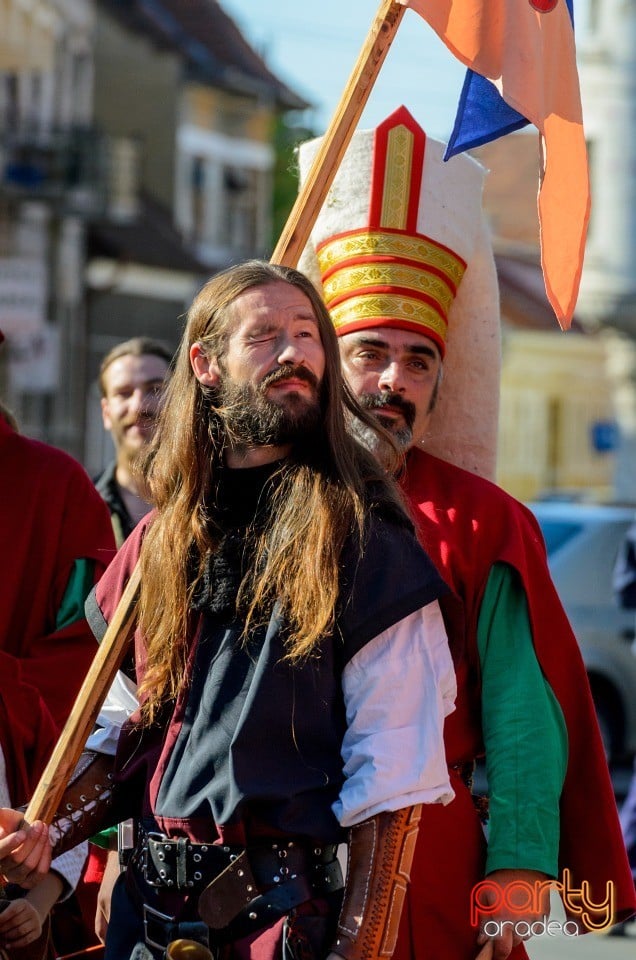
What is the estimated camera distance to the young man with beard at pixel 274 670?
3.16 metres

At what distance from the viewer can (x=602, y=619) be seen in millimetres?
12125

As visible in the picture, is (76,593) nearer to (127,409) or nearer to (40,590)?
(40,590)

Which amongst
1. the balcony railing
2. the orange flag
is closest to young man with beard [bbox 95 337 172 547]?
the orange flag

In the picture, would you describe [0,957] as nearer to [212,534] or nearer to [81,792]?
[81,792]

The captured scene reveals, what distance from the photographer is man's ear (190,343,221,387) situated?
350 cm

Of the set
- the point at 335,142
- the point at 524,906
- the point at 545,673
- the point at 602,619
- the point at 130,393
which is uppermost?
the point at 335,142

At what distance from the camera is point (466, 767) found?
12.2 ft

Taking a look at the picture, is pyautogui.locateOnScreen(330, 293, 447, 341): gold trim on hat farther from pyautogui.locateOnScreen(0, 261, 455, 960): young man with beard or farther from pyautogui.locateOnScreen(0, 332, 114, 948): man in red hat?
pyautogui.locateOnScreen(0, 332, 114, 948): man in red hat

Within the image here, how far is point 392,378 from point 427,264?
343 millimetres

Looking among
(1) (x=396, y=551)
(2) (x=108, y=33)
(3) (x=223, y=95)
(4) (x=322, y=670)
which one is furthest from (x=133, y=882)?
(3) (x=223, y=95)

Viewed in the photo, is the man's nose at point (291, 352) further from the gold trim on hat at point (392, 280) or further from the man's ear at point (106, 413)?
the man's ear at point (106, 413)

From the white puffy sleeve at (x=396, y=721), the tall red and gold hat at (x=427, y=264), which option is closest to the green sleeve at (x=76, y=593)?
the tall red and gold hat at (x=427, y=264)

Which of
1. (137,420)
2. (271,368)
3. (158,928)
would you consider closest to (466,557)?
(271,368)

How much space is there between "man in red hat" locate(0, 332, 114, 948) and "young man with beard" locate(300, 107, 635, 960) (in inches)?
32.8
